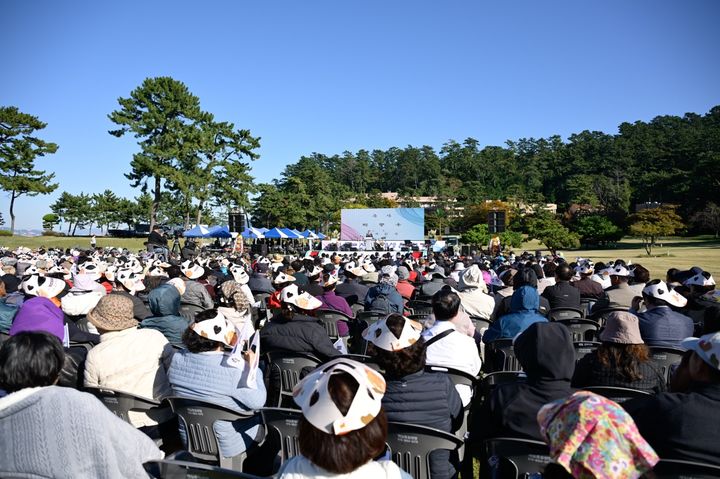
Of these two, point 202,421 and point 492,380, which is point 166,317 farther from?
point 492,380

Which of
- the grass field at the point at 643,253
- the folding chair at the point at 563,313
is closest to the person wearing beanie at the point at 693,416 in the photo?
the folding chair at the point at 563,313

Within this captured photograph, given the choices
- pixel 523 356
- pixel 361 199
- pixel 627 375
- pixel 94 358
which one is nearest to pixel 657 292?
pixel 627 375

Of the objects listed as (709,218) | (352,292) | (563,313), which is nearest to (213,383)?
(563,313)

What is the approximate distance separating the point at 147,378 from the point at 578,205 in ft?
235

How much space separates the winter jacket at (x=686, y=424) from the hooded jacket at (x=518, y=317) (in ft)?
9.06

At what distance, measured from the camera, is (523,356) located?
2.86 m

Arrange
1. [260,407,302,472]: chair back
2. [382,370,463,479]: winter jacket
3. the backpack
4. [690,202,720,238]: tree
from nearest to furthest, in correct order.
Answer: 1. [260,407,302,472]: chair back
2. [382,370,463,479]: winter jacket
3. the backpack
4. [690,202,720,238]: tree

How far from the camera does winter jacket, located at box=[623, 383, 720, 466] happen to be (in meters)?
2.25

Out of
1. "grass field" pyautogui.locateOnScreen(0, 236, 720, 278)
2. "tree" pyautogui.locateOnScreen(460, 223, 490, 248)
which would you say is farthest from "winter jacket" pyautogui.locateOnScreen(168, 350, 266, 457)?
"tree" pyautogui.locateOnScreen(460, 223, 490, 248)

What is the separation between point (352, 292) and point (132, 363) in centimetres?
519

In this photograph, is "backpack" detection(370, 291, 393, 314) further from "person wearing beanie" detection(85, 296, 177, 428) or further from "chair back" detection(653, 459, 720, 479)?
"chair back" detection(653, 459, 720, 479)

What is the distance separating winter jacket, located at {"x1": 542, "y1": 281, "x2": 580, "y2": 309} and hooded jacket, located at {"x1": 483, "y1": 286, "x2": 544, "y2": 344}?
2.65 meters

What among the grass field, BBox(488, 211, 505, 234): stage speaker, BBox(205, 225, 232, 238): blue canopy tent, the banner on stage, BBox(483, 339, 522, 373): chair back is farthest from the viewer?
the banner on stage

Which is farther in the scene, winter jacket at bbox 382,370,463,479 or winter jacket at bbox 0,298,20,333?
winter jacket at bbox 0,298,20,333
